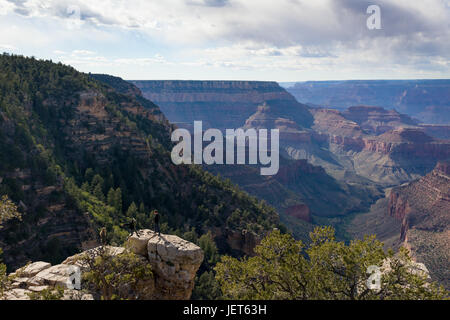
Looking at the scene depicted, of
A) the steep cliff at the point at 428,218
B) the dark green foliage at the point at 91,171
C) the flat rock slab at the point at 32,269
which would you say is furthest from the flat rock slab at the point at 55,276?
the steep cliff at the point at 428,218

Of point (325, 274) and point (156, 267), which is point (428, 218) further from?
point (156, 267)

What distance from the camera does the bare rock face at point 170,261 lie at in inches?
1152

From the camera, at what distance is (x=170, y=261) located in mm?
29359

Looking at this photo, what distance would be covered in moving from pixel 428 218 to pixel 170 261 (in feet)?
527

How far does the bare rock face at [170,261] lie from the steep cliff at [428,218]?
100604 mm

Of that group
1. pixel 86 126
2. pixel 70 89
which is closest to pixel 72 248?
pixel 86 126

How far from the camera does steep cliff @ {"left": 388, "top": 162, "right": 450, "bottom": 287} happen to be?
114450mm

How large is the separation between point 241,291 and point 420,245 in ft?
417

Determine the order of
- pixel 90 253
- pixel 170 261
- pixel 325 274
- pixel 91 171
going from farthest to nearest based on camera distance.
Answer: pixel 91 171, pixel 170 261, pixel 90 253, pixel 325 274

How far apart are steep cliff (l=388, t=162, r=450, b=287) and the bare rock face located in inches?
3961

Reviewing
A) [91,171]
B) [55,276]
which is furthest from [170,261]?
[91,171]

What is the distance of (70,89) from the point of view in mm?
91312

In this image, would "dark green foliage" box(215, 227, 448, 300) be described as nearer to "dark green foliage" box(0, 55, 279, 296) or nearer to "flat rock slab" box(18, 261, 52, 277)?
"flat rock slab" box(18, 261, 52, 277)
